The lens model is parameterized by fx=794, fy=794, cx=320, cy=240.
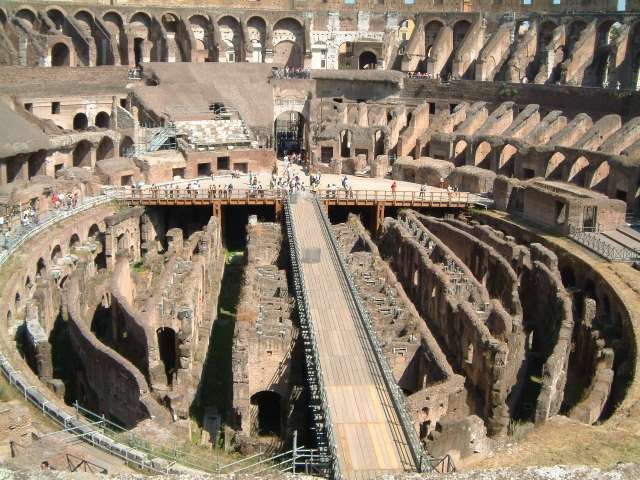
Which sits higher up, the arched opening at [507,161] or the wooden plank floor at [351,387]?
the arched opening at [507,161]

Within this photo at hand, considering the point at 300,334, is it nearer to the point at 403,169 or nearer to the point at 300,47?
the point at 403,169

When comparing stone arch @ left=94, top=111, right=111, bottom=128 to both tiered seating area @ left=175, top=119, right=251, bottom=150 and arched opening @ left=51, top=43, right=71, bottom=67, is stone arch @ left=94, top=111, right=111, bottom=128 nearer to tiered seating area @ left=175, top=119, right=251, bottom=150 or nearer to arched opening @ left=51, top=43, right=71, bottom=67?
arched opening @ left=51, top=43, right=71, bottom=67

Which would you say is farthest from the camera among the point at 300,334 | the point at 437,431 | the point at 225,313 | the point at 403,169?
the point at 403,169

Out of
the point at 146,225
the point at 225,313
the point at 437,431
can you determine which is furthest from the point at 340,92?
the point at 437,431

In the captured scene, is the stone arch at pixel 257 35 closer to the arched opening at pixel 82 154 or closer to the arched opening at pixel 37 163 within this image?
the arched opening at pixel 82 154

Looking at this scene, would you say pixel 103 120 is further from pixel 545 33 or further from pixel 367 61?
pixel 545 33

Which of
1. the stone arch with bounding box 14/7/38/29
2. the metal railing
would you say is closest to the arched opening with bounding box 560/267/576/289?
the metal railing

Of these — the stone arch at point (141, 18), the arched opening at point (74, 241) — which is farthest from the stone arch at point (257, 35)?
the arched opening at point (74, 241)
